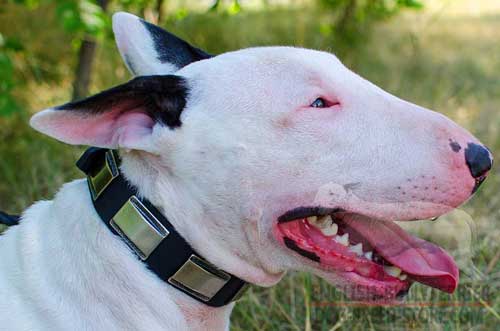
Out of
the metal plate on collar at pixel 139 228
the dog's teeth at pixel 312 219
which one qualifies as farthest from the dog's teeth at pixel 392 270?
the metal plate on collar at pixel 139 228

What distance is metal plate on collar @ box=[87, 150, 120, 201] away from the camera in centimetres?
204

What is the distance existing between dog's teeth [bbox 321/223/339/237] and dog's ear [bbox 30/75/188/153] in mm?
487

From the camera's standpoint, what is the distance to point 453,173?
6.43 ft

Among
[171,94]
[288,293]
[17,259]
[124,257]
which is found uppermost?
[171,94]

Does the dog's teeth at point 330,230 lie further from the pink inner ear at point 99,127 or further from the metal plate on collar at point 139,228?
the pink inner ear at point 99,127

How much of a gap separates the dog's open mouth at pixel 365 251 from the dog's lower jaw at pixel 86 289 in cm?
33

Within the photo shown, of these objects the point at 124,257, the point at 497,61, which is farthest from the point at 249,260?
the point at 497,61

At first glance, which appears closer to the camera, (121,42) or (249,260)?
(249,260)

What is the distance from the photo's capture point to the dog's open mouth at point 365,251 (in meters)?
2.05

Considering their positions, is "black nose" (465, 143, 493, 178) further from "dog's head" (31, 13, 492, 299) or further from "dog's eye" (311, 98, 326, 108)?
"dog's eye" (311, 98, 326, 108)

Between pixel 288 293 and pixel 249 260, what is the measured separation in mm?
1236

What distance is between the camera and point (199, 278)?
203cm

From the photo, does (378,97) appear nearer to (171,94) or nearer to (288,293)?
(171,94)

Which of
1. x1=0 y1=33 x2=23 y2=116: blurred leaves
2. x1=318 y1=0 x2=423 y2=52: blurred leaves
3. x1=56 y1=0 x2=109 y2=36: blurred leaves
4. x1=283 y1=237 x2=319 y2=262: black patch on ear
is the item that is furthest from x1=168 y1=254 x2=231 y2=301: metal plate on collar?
x1=318 y1=0 x2=423 y2=52: blurred leaves
